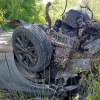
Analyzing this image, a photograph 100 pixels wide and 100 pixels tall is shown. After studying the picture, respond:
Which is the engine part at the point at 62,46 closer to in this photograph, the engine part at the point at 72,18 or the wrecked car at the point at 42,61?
the wrecked car at the point at 42,61

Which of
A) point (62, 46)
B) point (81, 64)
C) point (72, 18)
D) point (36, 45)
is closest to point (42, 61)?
point (36, 45)

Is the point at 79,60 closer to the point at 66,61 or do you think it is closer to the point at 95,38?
the point at 66,61

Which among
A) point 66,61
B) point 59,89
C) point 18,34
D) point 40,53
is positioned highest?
point 18,34

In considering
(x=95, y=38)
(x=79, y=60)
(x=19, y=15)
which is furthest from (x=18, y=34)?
(x=19, y=15)

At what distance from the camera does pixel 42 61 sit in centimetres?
268

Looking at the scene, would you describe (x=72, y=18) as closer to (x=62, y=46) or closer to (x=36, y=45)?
(x=62, y=46)

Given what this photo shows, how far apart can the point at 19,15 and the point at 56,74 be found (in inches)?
445

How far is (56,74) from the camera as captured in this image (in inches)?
112

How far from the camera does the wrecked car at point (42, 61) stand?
2.66 meters

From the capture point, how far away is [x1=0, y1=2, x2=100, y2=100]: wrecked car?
2.66 m

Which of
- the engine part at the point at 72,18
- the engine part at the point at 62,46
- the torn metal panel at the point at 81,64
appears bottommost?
the torn metal panel at the point at 81,64

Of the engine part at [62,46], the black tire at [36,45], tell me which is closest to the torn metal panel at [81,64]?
the engine part at [62,46]

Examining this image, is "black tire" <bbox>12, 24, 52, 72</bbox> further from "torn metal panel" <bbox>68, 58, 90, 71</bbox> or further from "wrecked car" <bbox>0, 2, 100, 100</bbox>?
"torn metal panel" <bbox>68, 58, 90, 71</bbox>

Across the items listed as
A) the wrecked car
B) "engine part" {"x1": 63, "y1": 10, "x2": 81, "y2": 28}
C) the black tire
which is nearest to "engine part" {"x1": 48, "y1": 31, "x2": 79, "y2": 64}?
the wrecked car
